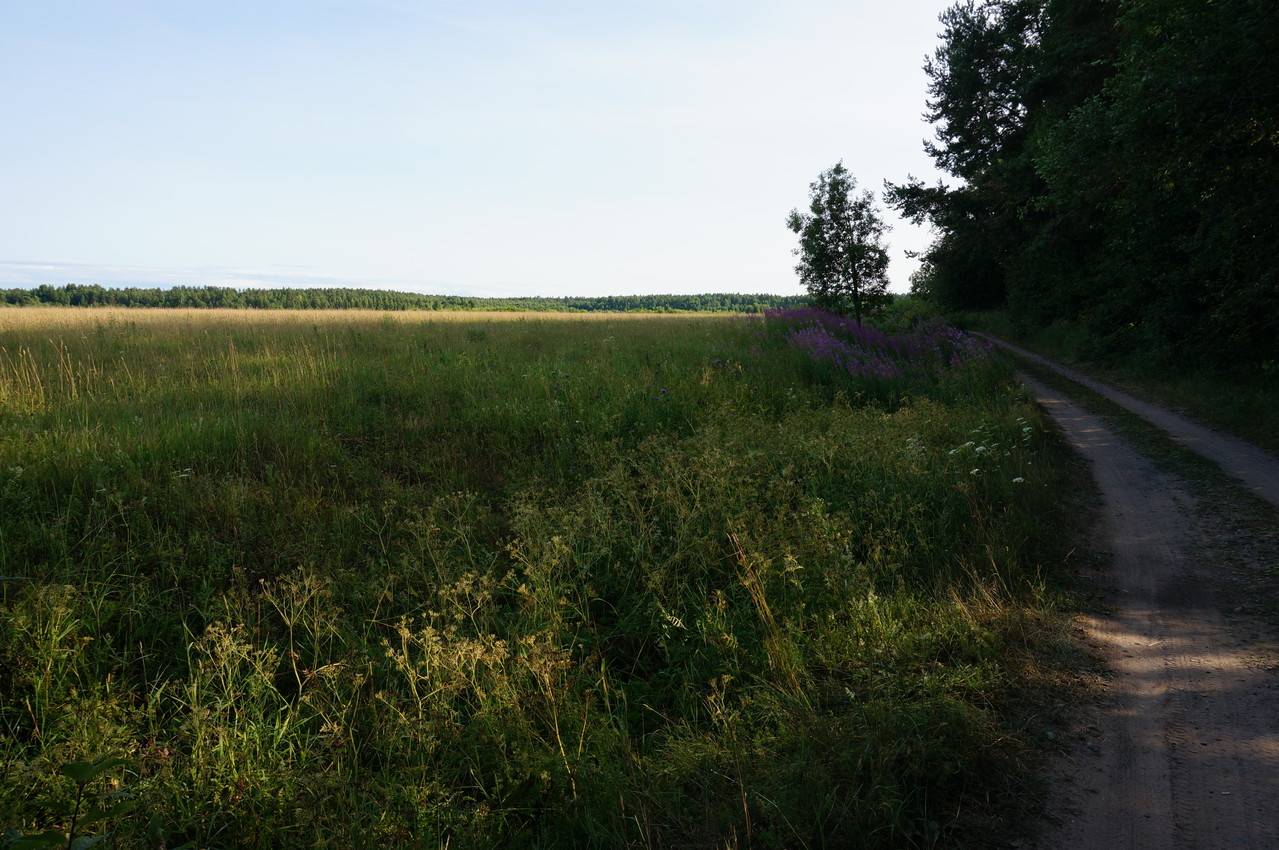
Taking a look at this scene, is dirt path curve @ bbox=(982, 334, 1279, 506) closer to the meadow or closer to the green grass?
the green grass

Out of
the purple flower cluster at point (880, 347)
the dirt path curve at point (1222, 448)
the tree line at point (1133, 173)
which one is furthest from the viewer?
the purple flower cluster at point (880, 347)

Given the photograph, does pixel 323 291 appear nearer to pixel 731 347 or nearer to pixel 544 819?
pixel 731 347

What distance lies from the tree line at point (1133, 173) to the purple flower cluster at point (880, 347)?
11.5 feet

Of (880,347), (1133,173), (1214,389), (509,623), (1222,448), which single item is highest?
(1133,173)

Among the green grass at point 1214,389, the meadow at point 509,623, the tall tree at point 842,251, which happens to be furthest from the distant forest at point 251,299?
the meadow at point 509,623

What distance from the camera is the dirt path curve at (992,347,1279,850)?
264cm

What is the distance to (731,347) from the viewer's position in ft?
49.6

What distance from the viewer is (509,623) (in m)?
4.39

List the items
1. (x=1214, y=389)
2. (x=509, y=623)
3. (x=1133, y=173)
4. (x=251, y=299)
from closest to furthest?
(x=509, y=623) < (x=1133, y=173) < (x=1214, y=389) < (x=251, y=299)

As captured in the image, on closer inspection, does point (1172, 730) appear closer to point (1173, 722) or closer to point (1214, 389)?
point (1173, 722)

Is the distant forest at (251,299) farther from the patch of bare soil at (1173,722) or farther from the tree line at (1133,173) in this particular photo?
the patch of bare soil at (1173,722)

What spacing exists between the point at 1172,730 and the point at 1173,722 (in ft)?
0.29

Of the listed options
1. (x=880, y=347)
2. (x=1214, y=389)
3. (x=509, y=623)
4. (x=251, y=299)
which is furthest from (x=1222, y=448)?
(x=251, y=299)

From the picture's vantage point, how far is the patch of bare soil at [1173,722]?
2.65m
